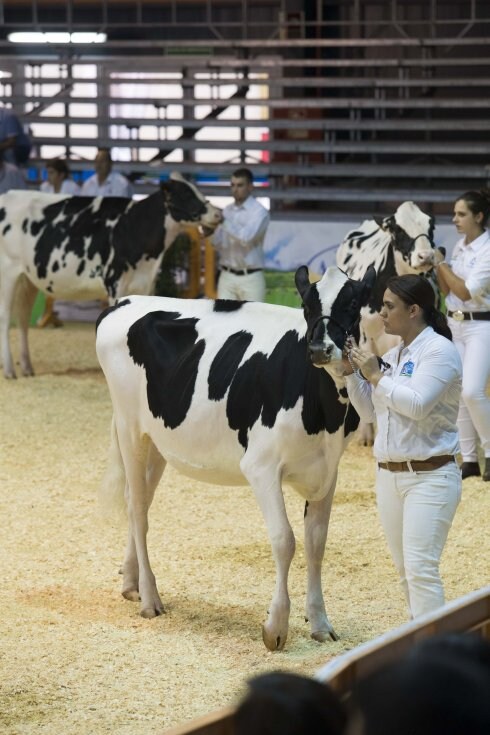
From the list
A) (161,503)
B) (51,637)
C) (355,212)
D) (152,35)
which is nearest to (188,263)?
(355,212)

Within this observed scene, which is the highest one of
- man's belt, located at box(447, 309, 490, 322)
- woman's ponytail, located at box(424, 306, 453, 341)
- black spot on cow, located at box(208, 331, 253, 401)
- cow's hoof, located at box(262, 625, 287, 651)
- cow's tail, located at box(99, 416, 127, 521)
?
woman's ponytail, located at box(424, 306, 453, 341)

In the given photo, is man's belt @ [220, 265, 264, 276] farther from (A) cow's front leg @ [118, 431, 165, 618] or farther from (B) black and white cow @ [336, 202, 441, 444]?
(A) cow's front leg @ [118, 431, 165, 618]

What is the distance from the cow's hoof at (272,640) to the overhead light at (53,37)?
16.2m

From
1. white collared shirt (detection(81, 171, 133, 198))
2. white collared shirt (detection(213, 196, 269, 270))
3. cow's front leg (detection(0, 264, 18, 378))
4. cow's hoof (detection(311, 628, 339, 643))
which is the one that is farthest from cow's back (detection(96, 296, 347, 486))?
white collared shirt (detection(81, 171, 133, 198))

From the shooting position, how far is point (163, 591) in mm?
5902

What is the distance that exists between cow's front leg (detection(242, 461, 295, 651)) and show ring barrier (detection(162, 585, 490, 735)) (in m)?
2.22

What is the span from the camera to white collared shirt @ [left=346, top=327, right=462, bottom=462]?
4.30 metres

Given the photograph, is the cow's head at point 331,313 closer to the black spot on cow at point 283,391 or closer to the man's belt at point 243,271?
the black spot on cow at point 283,391

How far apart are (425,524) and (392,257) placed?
4878 mm

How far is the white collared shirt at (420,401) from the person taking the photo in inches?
169

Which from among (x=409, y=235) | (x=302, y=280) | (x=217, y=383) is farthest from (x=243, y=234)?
(x=302, y=280)

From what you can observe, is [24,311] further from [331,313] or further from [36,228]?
[331,313]

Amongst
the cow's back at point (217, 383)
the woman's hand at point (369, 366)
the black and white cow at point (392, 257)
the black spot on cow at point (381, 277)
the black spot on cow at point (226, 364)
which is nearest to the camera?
the woman's hand at point (369, 366)

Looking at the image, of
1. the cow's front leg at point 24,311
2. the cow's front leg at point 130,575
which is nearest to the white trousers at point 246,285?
the cow's front leg at point 24,311
